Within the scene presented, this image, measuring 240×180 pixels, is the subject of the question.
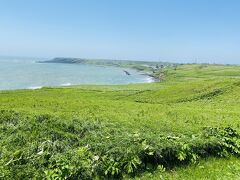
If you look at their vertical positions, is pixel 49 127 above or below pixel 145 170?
above

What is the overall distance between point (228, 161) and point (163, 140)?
2805mm

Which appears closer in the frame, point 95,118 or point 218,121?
point 95,118

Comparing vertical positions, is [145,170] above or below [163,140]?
below

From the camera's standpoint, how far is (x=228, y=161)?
1269cm

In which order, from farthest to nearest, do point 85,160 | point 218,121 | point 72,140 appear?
1. point 218,121
2. point 72,140
3. point 85,160

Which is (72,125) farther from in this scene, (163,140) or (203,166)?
(203,166)

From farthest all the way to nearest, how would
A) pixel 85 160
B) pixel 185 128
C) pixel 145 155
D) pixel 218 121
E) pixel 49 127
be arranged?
pixel 218 121 → pixel 185 128 → pixel 49 127 → pixel 145 155 → pixel 85 160

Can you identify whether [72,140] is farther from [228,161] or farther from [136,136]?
[228,161]

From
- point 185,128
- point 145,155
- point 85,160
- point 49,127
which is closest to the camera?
point 85,160

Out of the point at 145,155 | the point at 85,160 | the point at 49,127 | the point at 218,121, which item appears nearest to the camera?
the point at 85,160

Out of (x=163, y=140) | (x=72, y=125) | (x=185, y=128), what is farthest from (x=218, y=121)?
(x=72, y=125)

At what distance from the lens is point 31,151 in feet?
38.5

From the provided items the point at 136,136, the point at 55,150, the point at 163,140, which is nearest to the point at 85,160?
the point at 55,150

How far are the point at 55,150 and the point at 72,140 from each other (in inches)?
37.1
